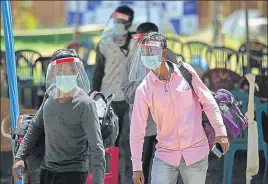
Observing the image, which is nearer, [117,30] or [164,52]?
[164,52]

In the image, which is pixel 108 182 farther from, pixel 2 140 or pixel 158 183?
pixel 2 140

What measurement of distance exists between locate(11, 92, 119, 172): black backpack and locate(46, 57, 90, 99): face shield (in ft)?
0.63

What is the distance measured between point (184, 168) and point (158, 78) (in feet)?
1.90

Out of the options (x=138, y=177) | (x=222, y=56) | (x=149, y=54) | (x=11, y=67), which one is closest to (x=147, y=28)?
(x=11, y=67)

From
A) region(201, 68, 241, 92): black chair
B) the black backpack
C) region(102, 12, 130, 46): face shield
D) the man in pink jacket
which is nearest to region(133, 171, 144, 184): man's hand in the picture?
the man in pink jacket

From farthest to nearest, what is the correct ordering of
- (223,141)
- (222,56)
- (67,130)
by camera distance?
(222,56), (223,141), (67,130)

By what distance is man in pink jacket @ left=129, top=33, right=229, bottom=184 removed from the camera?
431 cm

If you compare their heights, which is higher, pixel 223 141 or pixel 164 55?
pixel 164 55

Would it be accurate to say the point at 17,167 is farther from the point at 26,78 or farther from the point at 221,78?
→ the point at 26,78

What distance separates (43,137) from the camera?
4.45 meters

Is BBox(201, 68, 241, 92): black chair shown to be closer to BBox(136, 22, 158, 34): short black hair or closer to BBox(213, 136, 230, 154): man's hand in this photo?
BBox(136, 22, 158, 34): short black hair

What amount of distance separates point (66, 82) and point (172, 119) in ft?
2.25

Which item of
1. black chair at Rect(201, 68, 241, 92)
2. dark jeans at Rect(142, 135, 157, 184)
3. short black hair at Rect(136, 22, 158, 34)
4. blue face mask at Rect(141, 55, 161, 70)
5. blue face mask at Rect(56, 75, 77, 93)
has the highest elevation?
short black hair at Rect(136, 22, 158, 34)

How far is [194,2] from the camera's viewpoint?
15.8m
